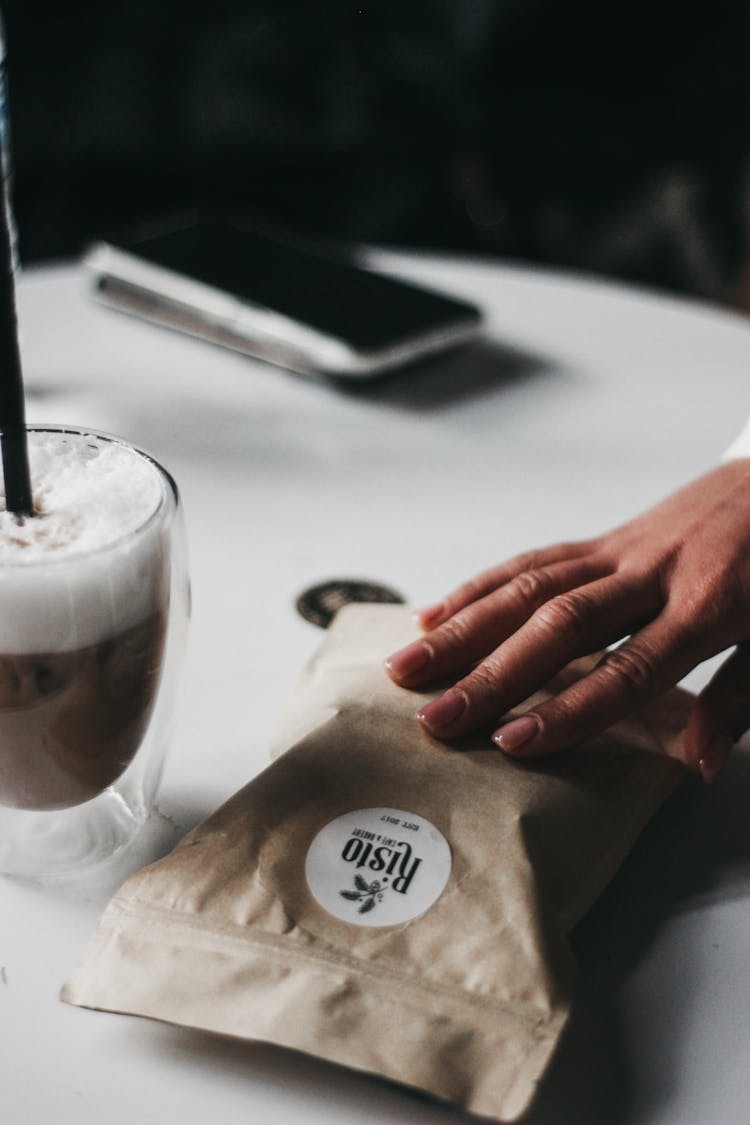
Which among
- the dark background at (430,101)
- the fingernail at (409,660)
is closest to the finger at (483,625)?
the fingernail at (409,660)

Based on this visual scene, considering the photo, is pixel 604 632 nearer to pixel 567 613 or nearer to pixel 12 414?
pixel 567 613

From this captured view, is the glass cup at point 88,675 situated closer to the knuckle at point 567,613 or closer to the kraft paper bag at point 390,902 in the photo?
the kraft paper bag at point 390,902

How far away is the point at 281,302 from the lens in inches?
49.2

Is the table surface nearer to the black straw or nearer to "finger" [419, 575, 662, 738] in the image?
"finger" [419, 575, 662, 738]

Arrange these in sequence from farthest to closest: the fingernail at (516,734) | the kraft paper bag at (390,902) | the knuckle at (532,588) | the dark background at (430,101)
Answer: the dark background at (430,101) → the knuckle at (532,588) → the fingernail at (516,734) → the kraft paper bag at (390,902)

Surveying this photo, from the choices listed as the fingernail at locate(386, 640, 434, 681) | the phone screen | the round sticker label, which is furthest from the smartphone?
the round sticker label

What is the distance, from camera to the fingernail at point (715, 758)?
69 cm

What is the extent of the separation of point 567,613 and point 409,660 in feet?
0.34


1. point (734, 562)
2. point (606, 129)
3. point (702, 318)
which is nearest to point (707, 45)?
point (606, 129)

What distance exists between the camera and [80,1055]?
1.79ft

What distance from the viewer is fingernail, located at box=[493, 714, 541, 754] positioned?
0.65 metres

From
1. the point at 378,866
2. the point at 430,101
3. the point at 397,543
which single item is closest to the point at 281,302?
the point at 397,543

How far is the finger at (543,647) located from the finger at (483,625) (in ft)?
0.08

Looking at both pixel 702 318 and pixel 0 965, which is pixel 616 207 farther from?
pixel 0 965
